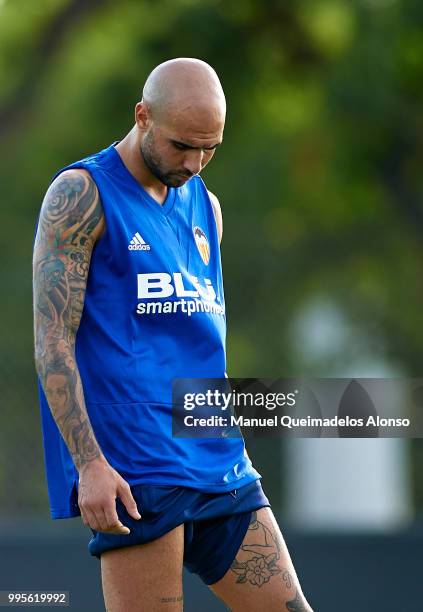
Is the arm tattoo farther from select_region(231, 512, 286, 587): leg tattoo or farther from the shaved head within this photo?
select_region(231, 512, 286, 587): leg tattoo

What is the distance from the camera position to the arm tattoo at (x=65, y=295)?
3787 millimetres

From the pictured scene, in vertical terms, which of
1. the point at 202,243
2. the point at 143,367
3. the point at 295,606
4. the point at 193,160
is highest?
the point at 193,160

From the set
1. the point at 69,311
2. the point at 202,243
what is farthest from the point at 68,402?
the point at 202,243

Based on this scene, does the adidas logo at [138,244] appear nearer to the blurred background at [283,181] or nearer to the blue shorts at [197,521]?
the blue shorts at [197,521]

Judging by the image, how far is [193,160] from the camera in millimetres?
3975

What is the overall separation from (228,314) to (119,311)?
17.4 ft

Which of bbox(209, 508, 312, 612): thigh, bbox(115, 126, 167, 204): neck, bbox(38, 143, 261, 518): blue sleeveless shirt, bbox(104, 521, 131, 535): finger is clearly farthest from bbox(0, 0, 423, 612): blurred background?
bbox(104, 521, 131, 535): finger

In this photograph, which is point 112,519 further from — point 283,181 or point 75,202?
point 283,181

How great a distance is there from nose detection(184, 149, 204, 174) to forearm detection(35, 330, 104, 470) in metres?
0.67

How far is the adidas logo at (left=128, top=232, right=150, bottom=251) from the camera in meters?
3.96

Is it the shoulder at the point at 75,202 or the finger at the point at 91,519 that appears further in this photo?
the shoulder at the point at 75,202

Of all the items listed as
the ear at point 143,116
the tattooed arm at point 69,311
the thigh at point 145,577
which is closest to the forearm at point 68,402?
the tattooed arm at point 69,311

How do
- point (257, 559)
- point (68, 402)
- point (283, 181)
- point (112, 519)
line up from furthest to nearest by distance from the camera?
Answer: point (283, 181)
point (257, 559)
point (68, 402)
point (112, 519)

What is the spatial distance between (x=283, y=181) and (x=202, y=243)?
33.0 feet
